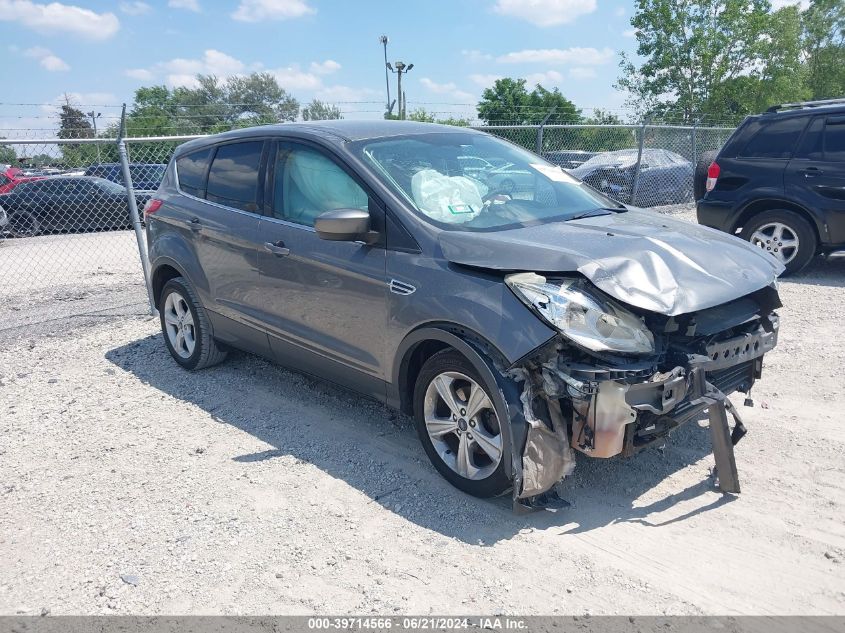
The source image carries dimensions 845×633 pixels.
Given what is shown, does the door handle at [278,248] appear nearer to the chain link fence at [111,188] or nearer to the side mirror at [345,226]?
the side mirror at [345,226]

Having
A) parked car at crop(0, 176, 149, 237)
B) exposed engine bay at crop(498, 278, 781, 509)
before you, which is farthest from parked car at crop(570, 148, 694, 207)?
exposed engine bay at crop(498, 278, 781, 509)

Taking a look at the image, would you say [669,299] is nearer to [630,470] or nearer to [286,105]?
[630,470]

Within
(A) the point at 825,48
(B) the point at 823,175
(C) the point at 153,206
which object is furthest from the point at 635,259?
(A) the point at 825,48

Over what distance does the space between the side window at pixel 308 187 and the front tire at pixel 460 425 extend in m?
1.09

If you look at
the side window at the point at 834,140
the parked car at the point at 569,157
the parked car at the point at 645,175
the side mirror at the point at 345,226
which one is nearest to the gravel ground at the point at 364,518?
the side mirror at the point at 345,226

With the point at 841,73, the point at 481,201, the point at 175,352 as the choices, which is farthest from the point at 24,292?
the point at 841,73

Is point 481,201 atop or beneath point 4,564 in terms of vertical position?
atop

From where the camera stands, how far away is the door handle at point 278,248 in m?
4.37

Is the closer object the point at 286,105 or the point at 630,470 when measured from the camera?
the point at 630,470

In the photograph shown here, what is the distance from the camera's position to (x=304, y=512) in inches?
138

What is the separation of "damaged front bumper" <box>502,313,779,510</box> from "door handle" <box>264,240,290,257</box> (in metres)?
1.88

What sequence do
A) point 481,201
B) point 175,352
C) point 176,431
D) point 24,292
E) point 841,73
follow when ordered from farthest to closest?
1. point 841,73
2. point 24,292
3. point 175,352
4. point 176,431
5. point 481,201

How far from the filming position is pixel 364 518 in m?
3.45

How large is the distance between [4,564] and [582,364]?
285 cm
